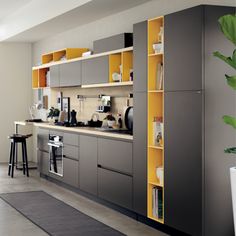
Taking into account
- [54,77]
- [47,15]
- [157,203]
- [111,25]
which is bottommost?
[157,203]

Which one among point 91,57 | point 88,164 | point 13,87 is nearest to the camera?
point 88,164

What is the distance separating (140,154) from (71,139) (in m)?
2.07

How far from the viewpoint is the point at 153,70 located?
5.59 meters

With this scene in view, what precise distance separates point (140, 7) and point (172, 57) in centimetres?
208

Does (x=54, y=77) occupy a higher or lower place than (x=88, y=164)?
higher

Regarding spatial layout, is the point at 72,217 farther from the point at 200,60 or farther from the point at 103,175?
the point at 200,60

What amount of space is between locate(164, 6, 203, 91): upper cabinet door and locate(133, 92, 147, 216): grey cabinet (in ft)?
1.81

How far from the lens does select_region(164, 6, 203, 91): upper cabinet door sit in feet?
15.6

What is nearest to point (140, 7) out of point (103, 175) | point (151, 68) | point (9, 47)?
point (151, 68)

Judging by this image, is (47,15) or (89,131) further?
(47,15)

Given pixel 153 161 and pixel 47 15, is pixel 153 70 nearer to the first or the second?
pixel 153 161

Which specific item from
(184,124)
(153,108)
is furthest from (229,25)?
(153,108)

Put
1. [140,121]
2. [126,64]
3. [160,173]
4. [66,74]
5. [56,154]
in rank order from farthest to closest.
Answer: [66,74] → [56,154] → [126,64] → [140,121] → [160,173]

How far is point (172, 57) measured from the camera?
5.12 meters
